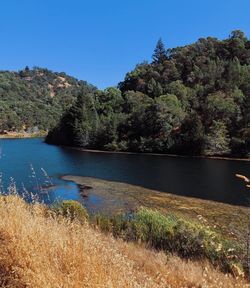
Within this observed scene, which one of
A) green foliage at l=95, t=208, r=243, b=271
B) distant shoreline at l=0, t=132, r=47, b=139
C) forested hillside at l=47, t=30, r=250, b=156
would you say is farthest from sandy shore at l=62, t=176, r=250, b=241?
distant shoreline at l=0, t=132, r=47, b=139

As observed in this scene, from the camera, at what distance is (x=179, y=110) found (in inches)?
2488

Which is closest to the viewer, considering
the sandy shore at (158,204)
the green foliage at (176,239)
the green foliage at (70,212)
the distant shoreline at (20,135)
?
the green foliage at (70,212)

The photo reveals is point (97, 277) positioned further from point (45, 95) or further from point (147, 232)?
point (45, 95)

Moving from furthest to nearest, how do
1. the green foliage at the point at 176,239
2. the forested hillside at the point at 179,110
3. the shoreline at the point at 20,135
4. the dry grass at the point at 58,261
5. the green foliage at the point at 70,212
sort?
the shoreline at the point at 20,135
the forested hillside at the point at 179,110
the green foliage at the point at 176,239
the green foliage at the point at 70,212
the dry grass at the point at 58,261

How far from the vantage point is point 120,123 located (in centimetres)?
7006

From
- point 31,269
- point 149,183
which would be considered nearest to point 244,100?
point 149,183

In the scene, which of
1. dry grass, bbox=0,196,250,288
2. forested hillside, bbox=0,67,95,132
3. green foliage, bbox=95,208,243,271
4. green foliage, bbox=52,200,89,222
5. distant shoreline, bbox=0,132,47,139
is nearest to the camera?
dry grass, bbox=0,196,250,288

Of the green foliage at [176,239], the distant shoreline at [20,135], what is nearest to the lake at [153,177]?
the green foliage at [176,239]

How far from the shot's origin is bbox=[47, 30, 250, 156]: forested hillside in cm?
5553

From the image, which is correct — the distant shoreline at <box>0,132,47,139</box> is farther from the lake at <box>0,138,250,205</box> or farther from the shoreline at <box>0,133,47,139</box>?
the lake at <box>0,138,250,205</box>

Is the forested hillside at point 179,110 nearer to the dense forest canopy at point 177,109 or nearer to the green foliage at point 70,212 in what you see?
the dense forest canopy at point 177,109

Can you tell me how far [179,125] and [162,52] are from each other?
53577mm

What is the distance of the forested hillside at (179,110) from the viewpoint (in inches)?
2186

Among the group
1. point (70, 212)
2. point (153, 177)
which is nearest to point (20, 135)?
point (153, 177)
